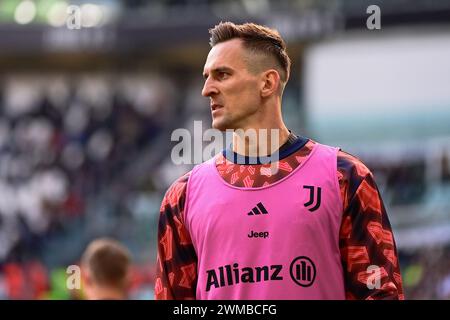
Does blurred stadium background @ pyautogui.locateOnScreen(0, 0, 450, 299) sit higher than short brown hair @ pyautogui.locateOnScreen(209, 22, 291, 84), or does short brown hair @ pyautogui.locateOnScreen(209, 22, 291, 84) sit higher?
short brown hair @ pyautogui.locateOnScreen(209, 22, 291, 84)

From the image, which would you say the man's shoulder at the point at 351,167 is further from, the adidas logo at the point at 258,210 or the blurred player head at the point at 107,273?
the blurred player head at the point at 107,273

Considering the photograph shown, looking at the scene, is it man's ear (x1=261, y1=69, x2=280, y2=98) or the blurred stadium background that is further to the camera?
the blurred stadium background

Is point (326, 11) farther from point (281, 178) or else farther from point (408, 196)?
point (281, 178)

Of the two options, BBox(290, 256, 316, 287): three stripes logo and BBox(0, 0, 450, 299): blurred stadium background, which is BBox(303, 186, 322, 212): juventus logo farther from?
BBox(0, 0, 450, 299): blurred stadium background

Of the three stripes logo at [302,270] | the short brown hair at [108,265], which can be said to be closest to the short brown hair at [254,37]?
the three stripes logo at [302,270]

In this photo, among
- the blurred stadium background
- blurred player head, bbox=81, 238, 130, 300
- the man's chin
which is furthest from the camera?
the blurred stadium background

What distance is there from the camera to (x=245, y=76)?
373 cm

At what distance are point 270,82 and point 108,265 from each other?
7.52ft

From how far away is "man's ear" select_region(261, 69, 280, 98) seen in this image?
12.4 feet

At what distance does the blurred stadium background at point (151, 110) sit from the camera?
53.4 ft

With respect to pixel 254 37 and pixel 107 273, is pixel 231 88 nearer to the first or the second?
pixel 254 37

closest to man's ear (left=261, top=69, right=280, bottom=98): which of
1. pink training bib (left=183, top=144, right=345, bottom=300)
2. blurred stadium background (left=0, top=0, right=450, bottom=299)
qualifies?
pink training bib (left=183, top=144, right=345, bottom=300)

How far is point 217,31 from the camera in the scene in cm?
383

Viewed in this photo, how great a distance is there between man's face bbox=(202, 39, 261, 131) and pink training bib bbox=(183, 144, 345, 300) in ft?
0.82
